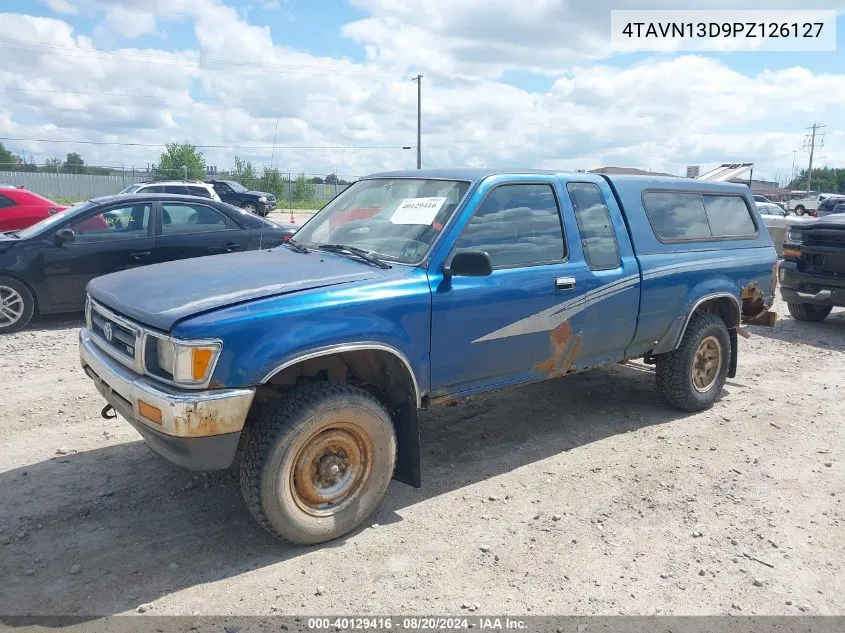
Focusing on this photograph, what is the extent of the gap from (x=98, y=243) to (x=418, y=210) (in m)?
5.28

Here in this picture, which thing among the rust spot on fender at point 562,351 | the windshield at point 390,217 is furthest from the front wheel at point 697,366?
the windshield at point 390,217

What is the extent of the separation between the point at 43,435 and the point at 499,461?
3.16 metres

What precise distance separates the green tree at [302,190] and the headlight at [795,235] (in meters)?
38.5

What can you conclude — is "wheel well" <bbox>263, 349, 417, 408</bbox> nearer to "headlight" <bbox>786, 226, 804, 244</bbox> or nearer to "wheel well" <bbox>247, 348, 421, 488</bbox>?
"wheel well" <bbox>247, 348, 421, 488</bbox>

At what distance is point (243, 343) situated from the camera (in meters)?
3.17

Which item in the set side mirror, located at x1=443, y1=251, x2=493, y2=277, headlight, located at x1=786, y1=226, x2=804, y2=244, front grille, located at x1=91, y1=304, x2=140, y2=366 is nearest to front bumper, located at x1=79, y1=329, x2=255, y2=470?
front grille, located at x1=91, y1=304, x2=140, y2=366

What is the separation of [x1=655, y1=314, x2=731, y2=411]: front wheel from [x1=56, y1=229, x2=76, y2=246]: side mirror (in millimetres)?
6271

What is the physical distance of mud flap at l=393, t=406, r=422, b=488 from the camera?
388cm

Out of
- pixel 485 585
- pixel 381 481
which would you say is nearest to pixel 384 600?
pixel 485 585

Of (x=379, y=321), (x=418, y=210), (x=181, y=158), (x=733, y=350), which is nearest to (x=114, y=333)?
(x=379, y=321)

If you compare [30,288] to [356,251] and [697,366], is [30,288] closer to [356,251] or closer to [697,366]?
[356,251]

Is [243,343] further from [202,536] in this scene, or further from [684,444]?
[684,444]

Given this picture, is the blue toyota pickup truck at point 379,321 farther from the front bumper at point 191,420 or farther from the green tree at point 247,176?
the green tree at point 247,176

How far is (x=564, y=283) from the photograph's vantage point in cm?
441
